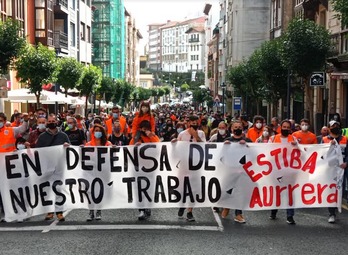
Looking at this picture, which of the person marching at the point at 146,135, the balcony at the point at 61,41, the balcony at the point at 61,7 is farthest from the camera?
the balcony at the point at 61,7

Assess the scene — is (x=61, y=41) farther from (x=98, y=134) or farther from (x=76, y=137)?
(x=98, y=134)

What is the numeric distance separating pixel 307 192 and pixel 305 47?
51.0 feet

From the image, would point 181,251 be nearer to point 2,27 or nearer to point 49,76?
point 2,27

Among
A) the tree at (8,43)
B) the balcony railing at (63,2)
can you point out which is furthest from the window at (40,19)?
the tree at (8,43)

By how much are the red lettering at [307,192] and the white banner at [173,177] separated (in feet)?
0.05

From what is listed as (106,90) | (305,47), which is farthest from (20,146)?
(106,90)

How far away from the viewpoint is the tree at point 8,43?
2322 cm

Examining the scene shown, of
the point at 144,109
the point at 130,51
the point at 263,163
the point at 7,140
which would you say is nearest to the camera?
the point at 263,163

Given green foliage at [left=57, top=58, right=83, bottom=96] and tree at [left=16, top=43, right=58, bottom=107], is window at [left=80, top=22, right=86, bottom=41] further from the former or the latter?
tree at [left=16, top=43, right=58, bottom=107]

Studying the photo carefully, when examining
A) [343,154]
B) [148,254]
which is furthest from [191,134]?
[148,254]

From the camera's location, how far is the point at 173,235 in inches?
360

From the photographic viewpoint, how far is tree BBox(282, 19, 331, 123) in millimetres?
25266

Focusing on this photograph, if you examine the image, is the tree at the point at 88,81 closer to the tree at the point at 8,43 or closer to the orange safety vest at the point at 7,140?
the tree at the point at 8,43

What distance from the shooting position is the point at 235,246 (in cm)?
855
